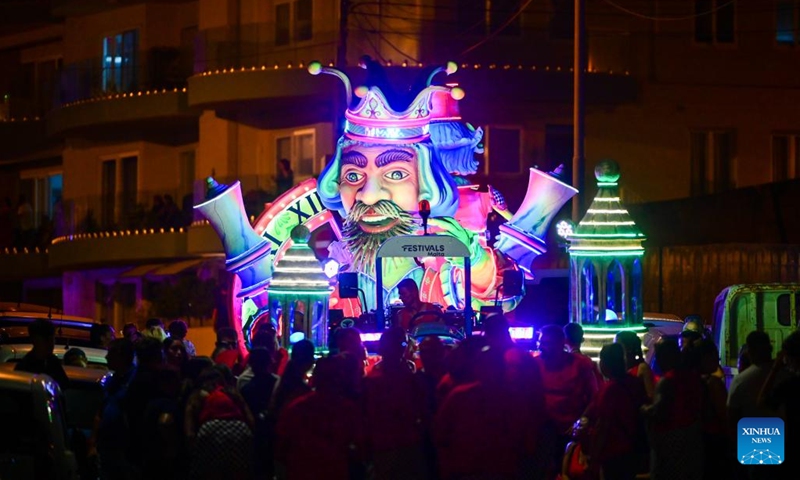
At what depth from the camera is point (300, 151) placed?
119 ft

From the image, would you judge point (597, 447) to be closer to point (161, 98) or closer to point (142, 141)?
point (161, 98)

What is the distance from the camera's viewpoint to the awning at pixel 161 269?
37.5 metres

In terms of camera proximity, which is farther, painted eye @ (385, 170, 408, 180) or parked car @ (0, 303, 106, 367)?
painted eye @ (385, 170, 408, 180)

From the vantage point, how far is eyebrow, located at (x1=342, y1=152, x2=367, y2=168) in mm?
21562

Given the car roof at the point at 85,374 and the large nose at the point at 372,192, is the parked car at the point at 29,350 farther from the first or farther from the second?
the large nose at the point at 372,192

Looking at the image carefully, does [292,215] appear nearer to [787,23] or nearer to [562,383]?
[562,383]

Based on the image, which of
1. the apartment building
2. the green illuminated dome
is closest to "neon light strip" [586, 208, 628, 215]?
the green illuminated dome

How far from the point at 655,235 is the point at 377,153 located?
1067cm

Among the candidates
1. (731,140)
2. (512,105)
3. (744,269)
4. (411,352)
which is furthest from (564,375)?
(731,140)

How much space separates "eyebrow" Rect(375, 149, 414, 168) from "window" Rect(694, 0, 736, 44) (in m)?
16.6

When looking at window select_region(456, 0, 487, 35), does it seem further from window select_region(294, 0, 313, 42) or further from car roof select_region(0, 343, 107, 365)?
car roof select_region(0, 343, 107, 365)

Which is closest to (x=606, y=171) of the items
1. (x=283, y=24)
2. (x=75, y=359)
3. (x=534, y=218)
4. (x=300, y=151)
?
(x=534, y=218)

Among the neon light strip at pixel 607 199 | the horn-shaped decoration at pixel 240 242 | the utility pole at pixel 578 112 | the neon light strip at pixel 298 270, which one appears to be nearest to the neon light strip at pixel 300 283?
the neon light strip at pixel 298 270

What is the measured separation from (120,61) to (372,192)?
20.6 metres
